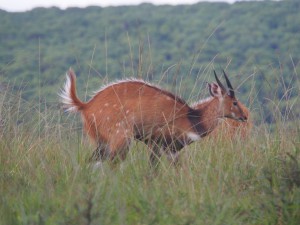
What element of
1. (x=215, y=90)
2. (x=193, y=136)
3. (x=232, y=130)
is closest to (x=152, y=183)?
(x=193, y=136)

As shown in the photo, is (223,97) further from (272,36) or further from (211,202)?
(272,36)

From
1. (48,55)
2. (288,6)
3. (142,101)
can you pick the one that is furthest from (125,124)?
(288,6)

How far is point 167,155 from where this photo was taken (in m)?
7.04

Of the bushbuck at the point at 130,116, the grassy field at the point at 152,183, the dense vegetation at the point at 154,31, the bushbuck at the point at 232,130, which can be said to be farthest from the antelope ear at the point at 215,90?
the dense vegetation at the point at 154,31

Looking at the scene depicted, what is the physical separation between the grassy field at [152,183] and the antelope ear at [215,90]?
39.6 inches

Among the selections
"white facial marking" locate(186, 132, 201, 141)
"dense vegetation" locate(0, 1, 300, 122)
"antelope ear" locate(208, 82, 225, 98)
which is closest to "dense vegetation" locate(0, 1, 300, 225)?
"white facial marking" locate(186, 132, 201, 141)

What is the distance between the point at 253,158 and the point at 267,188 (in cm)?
109

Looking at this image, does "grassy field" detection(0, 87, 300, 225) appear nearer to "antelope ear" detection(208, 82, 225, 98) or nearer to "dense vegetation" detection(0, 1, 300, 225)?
"dense vegetation" detection(0, 1, 300, 225)

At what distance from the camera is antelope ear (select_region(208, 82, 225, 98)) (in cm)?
834

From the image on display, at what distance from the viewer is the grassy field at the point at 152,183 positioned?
16.2 feet

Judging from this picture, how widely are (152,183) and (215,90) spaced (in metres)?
2.90

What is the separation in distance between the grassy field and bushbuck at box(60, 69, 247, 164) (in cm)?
21

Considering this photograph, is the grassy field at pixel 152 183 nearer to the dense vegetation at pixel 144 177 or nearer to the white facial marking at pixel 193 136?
the dense vegetation at pixel 144 177

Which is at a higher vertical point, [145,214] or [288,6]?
[145,214]
